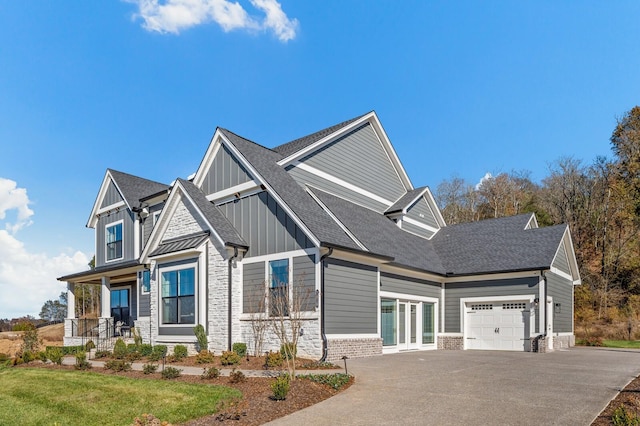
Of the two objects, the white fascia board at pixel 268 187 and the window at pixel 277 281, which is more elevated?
the white fascia board at pixel 268 187

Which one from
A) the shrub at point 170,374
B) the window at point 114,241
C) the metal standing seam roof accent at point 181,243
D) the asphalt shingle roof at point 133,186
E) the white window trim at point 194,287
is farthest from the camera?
the window at point 114,241

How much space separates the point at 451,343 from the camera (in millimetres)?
20375

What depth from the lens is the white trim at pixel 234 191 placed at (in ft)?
54.1

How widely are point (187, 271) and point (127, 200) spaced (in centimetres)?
943

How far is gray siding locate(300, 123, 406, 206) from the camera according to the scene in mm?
20062

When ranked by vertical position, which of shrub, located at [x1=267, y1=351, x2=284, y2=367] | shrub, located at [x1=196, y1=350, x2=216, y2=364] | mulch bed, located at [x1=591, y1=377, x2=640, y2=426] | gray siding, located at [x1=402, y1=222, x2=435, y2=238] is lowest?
shrub, located at [x1=196, y1=350, x2=216, y2=364]

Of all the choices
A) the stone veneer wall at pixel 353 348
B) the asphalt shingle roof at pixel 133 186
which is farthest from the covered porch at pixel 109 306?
the stone veneer wall at pixel 353 348

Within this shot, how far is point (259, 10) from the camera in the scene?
46.2ft

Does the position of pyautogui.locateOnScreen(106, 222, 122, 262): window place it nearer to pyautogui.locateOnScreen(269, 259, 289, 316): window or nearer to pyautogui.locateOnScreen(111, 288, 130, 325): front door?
pyautogui.locateOnScreen(111, 288, 130, 325): front door

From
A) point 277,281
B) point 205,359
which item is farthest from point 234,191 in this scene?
point 205,359

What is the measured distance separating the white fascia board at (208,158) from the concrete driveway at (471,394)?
959 centimetres

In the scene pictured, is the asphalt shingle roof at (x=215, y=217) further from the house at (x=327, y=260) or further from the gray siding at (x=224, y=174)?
the gray siding at (x=224, y=174)

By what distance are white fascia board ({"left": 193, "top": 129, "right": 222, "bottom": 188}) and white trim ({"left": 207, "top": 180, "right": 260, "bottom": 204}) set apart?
38.9 inches

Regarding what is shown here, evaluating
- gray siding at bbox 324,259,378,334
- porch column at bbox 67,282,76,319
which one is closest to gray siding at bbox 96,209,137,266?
porch column at bbox 67,282,76,319
